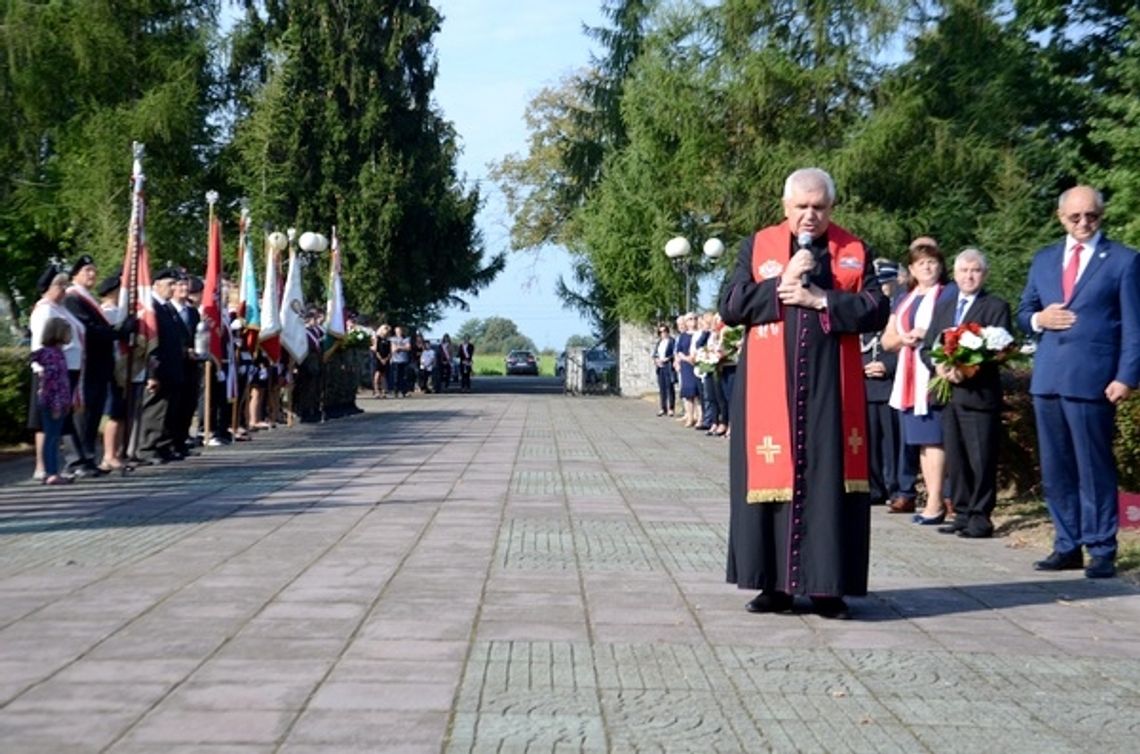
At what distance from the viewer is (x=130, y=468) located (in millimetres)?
16672

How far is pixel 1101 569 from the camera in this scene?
980cm

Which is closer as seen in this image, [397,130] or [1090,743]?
[1090,743]

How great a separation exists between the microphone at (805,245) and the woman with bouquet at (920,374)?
176 inches

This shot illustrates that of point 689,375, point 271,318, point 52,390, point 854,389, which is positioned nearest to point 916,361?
point 854,389

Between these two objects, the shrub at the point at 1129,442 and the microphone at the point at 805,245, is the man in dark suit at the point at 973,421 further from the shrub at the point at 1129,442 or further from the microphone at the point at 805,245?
the microphone at the point at 805,245

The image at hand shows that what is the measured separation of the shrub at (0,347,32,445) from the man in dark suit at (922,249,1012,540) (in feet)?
38.5

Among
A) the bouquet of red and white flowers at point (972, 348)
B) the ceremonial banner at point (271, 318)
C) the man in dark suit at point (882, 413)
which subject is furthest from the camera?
the ceremonial banner at point (271, 318)

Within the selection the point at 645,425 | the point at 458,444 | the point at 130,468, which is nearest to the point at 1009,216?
the point at 645,425

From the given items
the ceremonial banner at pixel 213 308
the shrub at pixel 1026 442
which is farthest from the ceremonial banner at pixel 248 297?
the shrub at pixel 1026 442

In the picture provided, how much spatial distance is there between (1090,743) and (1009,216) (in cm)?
2904

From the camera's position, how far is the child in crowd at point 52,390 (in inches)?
576

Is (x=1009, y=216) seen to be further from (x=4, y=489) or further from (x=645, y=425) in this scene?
(x=4, y=489)

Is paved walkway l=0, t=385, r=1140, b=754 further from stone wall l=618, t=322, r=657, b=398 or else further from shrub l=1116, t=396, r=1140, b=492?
stone wall l=618, t=322, r=657, b=398

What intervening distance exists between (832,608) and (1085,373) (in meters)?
2.79
